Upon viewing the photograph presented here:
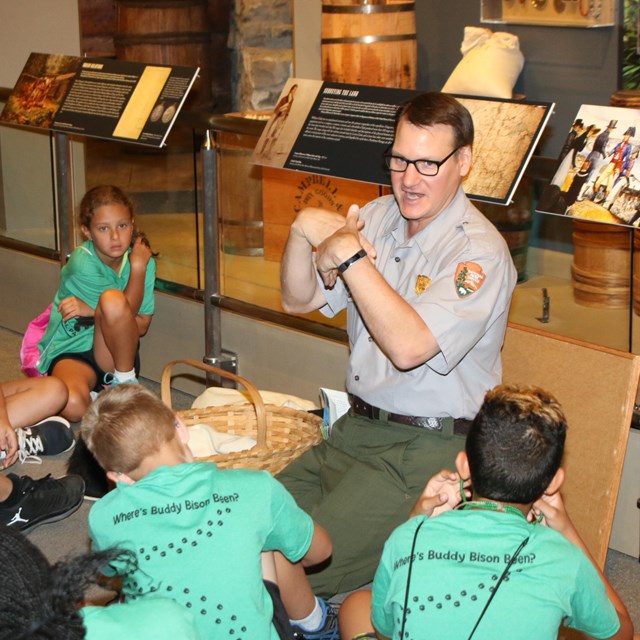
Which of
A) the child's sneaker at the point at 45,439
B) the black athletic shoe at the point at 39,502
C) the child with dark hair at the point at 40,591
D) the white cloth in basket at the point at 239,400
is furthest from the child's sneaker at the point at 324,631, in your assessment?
the child's sneaker at the point at 45,439

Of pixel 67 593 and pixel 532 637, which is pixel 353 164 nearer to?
pixel 532 637

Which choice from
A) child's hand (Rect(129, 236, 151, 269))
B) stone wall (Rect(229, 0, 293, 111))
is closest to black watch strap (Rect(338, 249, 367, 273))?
child's hand (Rect(129, 236, 151, 269))

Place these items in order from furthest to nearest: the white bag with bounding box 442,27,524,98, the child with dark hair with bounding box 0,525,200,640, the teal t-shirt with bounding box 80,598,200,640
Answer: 1. the white bag with bounding box 442,27,524,98
2. the teal t-shirt with bounding box 80,598,200,640
3. the child with dark hair with bounding box 0,525,200,640

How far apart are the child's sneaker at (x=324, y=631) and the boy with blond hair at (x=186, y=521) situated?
1.42 feet

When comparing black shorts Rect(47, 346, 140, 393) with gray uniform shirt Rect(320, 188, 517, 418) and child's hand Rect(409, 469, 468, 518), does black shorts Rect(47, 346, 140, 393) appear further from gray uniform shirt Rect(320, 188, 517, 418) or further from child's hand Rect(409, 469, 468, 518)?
child's hand Rect(409, 469, 468, 518)

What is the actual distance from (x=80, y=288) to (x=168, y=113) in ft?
2.57

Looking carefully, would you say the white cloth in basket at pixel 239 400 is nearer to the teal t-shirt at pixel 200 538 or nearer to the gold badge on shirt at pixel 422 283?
the gold badge on shirt at pixel 422 283

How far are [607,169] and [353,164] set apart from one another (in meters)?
0.90

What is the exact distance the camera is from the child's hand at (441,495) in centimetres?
210

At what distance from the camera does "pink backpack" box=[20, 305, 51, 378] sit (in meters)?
4.27

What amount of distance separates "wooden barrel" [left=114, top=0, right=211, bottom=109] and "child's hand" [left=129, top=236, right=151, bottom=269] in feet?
12.7

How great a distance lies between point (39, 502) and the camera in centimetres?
329

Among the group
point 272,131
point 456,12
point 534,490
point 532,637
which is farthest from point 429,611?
point 456,12

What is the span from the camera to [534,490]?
6.27 ft
